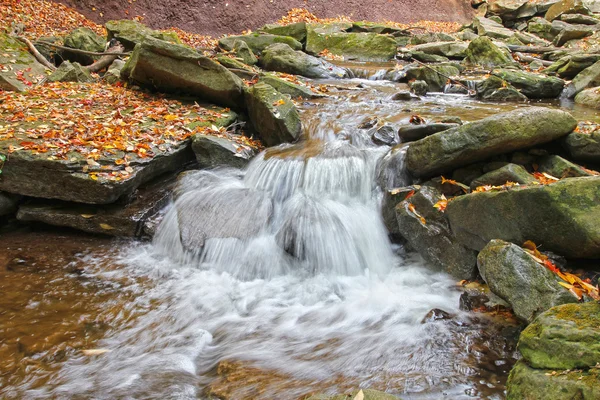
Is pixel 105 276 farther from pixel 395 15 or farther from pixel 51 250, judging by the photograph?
pixel 395 15

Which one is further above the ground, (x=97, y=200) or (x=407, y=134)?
(x=407, y=134)

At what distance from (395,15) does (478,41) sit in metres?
12.1

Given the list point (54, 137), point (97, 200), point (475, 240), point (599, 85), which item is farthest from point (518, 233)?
point (599, 85)

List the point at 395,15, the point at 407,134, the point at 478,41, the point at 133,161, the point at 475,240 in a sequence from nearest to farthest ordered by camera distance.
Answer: the point at 475,240 → the point at 133,161 → the point at 407,134 → the point at 478,41 → the point at 395,15

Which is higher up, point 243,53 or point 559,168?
point 243,53

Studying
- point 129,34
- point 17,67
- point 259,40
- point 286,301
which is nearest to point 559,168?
point 286,301

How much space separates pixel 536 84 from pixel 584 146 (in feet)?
18.2

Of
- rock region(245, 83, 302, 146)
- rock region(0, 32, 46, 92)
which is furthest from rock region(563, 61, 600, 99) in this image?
rock region(0, 32, 46, 92)

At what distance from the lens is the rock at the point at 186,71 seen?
7.41 m

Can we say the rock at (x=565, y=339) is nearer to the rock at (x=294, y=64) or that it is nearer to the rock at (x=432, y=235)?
the rock at (x=432, y=235)

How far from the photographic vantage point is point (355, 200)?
19.7ft

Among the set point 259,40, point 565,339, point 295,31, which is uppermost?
point 295,31

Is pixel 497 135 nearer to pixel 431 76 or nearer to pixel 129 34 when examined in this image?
pixel 431 76

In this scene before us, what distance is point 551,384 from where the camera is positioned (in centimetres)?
228
